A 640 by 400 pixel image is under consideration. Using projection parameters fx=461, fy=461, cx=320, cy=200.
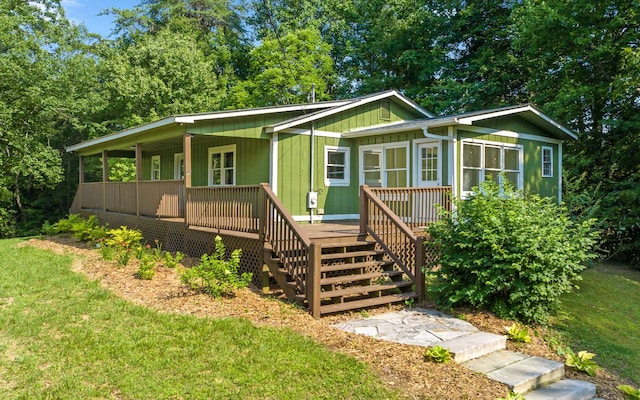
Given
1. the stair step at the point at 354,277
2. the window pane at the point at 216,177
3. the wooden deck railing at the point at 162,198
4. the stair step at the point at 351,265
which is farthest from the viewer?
the window pane at the point at 216,177

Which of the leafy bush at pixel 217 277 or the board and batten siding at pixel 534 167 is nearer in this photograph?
the leafy bush at pixel 217 277

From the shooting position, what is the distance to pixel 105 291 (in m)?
6.93

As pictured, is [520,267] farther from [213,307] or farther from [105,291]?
[105,291]

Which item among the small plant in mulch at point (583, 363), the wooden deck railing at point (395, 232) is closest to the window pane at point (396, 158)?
the wooden deck railing at point (395, 232)

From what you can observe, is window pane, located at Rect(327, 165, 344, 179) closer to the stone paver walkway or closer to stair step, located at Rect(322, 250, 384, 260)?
stair step, located at Rect(322, 250, 384, 260)

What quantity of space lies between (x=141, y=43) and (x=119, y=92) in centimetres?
383

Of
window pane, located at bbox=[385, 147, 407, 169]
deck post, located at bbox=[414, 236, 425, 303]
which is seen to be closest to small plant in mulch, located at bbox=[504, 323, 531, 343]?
deck post, located at bbox=[414, 236, 425, 303]

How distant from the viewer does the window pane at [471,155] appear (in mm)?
10555

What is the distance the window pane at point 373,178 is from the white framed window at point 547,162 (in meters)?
4.70

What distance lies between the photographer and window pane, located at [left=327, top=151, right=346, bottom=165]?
467 inches

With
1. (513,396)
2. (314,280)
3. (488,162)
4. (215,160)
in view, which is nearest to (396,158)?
(488,162)

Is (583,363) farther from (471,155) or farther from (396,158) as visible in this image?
(396,158)

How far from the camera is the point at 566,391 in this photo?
4.38 m

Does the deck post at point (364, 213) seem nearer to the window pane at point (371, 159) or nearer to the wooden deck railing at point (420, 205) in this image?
the wooden deck railing at point (420, 205)
